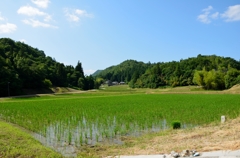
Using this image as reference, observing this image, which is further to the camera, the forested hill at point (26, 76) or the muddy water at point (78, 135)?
the forested hill at point (26, 76)

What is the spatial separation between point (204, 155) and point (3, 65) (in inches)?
2175

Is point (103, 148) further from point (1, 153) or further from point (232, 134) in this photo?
point (232, 134)

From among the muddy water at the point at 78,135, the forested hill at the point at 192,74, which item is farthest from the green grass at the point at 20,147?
the forested hill at the point at 192,74

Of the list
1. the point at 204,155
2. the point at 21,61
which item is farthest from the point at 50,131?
the point at 21,61

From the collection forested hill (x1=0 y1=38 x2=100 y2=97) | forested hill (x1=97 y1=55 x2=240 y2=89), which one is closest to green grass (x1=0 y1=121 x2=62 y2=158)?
forested hill (x1=0 y1=38 x2=100 y2=97)

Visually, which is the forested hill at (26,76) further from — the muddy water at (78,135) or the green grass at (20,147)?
the green grass at (20,147)

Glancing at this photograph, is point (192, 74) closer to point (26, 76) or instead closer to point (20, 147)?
point (26, 76)

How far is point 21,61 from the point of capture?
6244 cm

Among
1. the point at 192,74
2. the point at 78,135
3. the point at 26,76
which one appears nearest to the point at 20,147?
the point at 78,135

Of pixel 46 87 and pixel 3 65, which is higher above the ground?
pixel 3 65

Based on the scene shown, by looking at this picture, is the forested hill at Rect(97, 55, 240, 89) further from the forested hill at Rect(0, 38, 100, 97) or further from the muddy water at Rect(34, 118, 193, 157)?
the muddy water at Rect(34, 118, 193, 157)

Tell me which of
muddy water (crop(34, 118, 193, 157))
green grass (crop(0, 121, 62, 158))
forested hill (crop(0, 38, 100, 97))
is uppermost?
forested hill (crop(0, 38, 100, 97))

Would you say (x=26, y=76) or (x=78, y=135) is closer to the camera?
(x=78, y=135)

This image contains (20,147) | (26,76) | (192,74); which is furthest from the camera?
(192,74)
